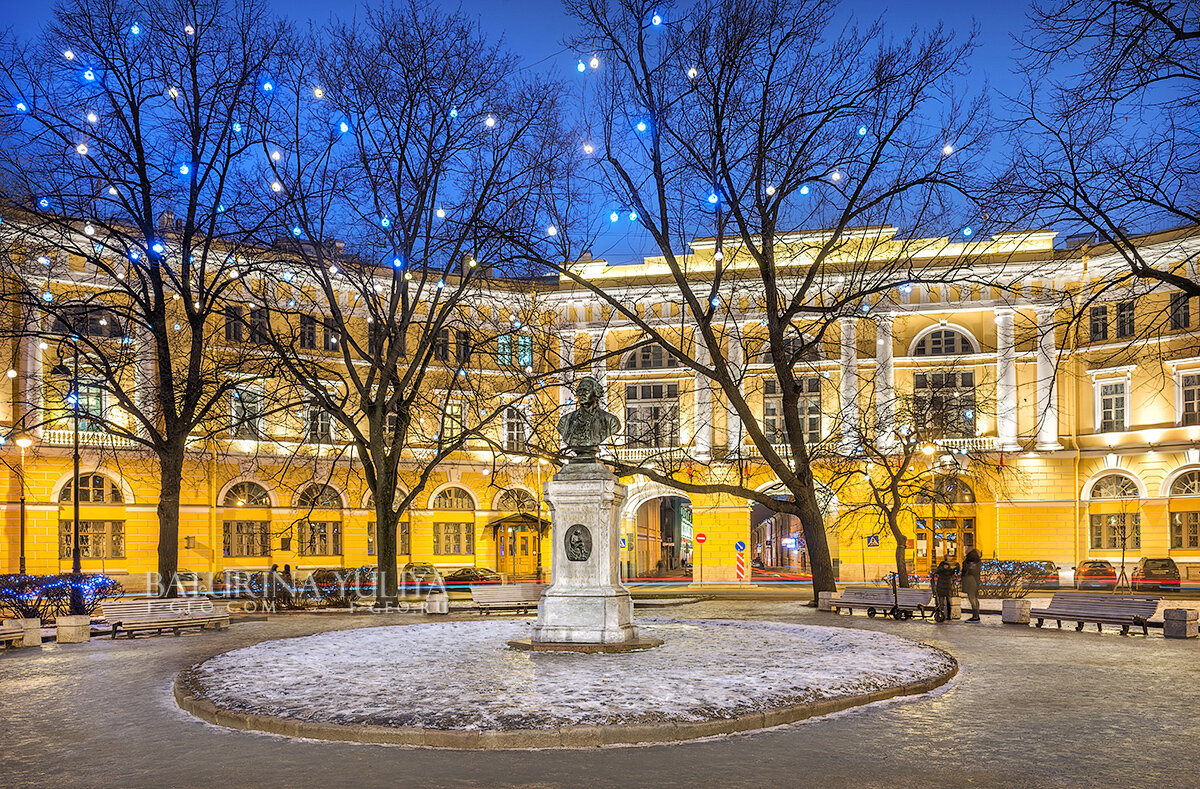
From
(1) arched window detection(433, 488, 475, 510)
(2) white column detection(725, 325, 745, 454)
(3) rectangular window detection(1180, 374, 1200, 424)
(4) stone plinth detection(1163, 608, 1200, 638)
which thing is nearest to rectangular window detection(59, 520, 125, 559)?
(1) arched window detection(433, 488, 475, 510)

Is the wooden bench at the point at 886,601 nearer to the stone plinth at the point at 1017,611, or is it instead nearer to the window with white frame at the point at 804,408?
the stone plinth at the point at 1017,611

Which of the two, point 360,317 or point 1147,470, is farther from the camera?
point 360,317

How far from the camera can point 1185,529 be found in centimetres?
4203

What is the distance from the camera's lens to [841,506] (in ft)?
154

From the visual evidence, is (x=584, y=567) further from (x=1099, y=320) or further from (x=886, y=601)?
(x=1099, y=320)

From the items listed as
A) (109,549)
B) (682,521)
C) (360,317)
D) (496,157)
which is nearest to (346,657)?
(496,157)

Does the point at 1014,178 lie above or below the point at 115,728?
above

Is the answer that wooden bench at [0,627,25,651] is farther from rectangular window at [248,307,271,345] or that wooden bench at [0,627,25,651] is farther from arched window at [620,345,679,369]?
arched window at [620,345,679,369]

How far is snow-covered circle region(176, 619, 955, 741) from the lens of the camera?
10141 millimetres

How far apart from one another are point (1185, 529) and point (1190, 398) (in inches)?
201

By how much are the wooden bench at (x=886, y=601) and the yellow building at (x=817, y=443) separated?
534 inches

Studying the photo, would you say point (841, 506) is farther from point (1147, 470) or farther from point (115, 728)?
point (115, 728)

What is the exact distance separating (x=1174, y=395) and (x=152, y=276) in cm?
3778

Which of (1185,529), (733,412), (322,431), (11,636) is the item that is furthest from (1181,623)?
(322,431)
